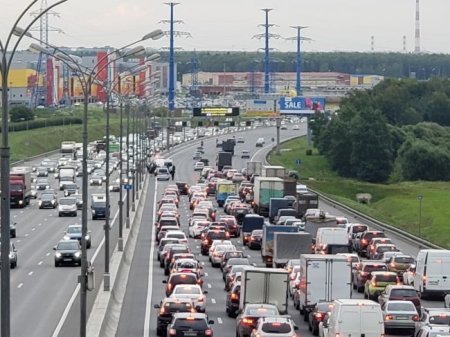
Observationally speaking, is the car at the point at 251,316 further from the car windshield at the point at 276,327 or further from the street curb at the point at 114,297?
the street curb at the point at 114,297

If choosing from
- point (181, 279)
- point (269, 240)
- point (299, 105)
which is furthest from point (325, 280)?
point (299, 105)

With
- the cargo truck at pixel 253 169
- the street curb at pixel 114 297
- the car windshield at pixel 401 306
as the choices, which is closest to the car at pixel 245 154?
the cargo truck at pixel 253 169

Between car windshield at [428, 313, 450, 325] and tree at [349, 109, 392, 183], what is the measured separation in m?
107

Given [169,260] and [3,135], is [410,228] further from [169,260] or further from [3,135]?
[3,135]

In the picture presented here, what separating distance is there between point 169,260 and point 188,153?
435 feet

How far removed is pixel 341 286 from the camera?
4275 centimetres

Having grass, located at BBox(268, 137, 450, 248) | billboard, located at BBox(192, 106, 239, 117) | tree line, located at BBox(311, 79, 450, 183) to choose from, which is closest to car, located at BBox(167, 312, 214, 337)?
grass, located at BBox(268, 137, 450, 248)

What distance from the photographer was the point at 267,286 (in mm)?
41406

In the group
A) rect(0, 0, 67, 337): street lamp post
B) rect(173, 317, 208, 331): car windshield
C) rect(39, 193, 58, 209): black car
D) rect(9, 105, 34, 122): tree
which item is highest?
rect(0, 0, 67, 337): street lamp post

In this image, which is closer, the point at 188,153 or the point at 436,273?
the point at 436,273

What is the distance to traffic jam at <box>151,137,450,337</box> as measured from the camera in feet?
116

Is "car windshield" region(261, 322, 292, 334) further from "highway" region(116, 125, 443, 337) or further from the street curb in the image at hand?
"highway" region(116, 125, 443, 337)

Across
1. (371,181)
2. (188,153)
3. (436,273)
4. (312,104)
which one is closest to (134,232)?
(436,273)

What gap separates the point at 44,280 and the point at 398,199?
58.1 meters
